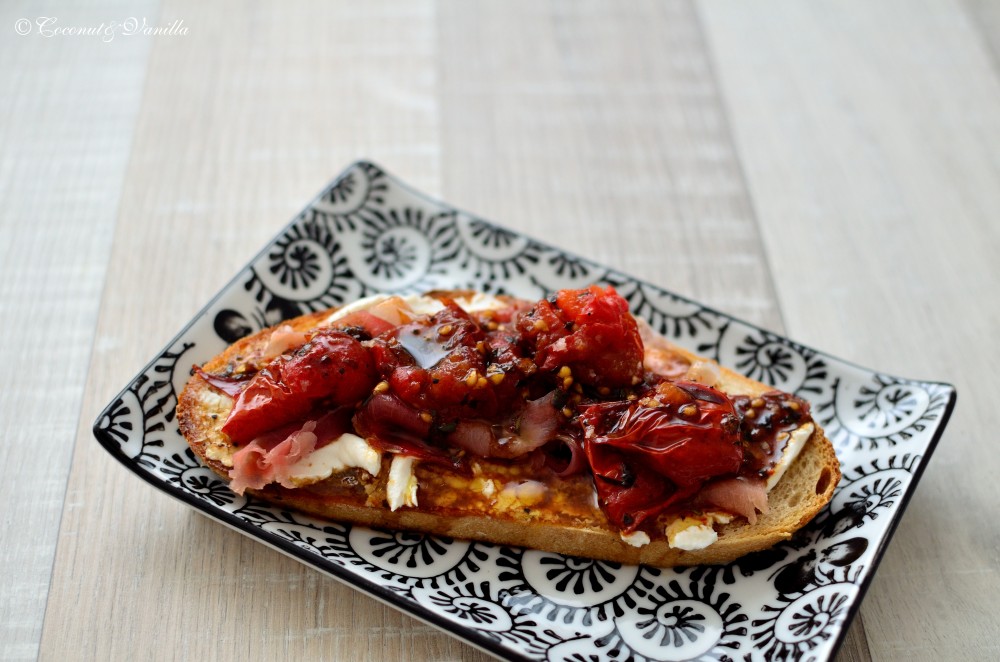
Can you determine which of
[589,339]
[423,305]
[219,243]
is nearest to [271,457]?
[423,305]

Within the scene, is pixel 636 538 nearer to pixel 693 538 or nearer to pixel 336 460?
pixel 693 538

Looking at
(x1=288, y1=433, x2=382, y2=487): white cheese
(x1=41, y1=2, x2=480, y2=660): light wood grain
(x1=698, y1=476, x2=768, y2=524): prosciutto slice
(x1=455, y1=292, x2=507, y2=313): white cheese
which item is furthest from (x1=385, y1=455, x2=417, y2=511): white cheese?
(x1=698, y1=476, x2=768, y2=524): prosciutto slice

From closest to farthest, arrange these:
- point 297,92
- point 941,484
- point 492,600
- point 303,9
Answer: point 492,600, point 941,484, point 297,92, point 303,9

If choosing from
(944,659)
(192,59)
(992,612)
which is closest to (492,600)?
(944,659)

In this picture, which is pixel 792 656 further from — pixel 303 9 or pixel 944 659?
pixel 303 9

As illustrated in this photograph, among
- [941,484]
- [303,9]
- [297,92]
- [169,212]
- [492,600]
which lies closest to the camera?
[492,600]

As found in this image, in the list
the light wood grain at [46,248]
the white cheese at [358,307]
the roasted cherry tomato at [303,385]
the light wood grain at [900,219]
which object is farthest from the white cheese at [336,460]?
the light wood grain at [900,219]
